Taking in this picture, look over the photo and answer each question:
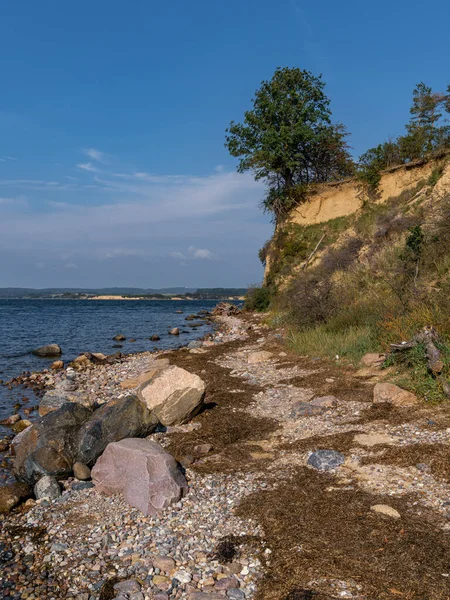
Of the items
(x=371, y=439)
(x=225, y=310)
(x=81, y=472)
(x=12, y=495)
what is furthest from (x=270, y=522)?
(x=225, y=310)

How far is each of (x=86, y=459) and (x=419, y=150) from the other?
27.5m

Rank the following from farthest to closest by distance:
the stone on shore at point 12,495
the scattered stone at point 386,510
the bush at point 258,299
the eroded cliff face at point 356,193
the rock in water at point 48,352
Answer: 1. the bush at point 258,299
2. the eroded cliff face at point 356,193
3. the rock in water at point 48,352
4. the stone on shore at point 12,495
5. the scattered stone at point 386,510

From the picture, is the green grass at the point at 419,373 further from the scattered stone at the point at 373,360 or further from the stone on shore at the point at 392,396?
the scattered stone at the point at 373,360

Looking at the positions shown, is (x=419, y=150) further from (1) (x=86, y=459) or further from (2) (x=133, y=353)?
(1) (x=86, y=459)

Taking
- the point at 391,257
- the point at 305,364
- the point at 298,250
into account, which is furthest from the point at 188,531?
the point at 298,250

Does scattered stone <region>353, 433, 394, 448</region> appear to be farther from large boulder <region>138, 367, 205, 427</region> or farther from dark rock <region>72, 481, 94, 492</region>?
dark rock <region>72, 481, 94, 492</region>

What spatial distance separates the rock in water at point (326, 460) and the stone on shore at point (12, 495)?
4188 mm

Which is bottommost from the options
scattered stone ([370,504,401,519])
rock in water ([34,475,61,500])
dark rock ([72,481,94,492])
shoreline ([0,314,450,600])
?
dark rock ([72,481,94,492])

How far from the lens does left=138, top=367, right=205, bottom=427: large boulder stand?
31.1 feet

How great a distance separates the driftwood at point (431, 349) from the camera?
339 inches

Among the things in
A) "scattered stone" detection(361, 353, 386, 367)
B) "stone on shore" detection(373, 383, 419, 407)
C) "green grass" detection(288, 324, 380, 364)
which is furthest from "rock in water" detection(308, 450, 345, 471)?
"green grass" detection(288, 324, 380, 364)

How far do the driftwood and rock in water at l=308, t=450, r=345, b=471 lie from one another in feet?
9.59

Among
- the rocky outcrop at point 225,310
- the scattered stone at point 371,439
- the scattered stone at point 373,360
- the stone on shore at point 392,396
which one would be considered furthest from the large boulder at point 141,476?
the rocky outcrop at point 225,310

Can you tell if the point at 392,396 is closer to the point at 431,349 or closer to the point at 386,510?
the point at 431,349
